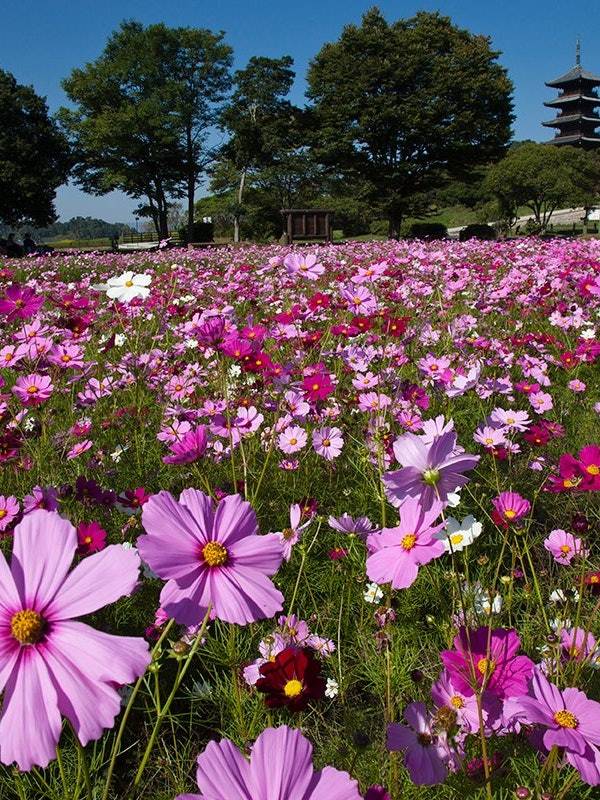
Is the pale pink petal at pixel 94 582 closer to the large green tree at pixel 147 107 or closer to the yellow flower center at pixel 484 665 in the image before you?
the yellow flower center at pixel 484 665

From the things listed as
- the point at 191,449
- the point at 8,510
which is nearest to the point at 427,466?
the point at 191,449

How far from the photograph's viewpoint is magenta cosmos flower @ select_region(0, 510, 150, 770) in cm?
43

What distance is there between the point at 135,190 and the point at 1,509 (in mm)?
35517

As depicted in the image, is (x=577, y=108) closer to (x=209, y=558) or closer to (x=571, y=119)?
(x=571, y=119)

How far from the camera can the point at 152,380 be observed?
2.32 meters

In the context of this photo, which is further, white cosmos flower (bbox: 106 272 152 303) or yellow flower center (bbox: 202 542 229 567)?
white cosmos flower (bbox: 106 272 152 303)

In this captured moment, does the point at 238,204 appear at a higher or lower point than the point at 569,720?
higher

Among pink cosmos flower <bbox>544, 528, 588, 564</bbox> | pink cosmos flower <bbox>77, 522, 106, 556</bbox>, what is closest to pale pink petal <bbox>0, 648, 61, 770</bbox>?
pink cosmos flower <bbox>77, 522, 106, 556</bbox>

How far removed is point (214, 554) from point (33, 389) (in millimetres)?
1258

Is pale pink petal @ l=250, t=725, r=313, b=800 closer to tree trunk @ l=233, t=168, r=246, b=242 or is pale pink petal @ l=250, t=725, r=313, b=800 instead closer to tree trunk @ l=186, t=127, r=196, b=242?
tree trunk @ l=233, t=168, r=246, b=242

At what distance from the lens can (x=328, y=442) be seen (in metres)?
1.84

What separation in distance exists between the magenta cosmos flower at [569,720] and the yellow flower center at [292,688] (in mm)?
237

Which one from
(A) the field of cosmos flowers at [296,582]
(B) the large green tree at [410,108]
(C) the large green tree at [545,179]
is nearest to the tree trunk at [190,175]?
(B) the large green tree at [410,108]

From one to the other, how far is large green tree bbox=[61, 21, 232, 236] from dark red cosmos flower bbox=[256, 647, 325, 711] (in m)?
33.0
